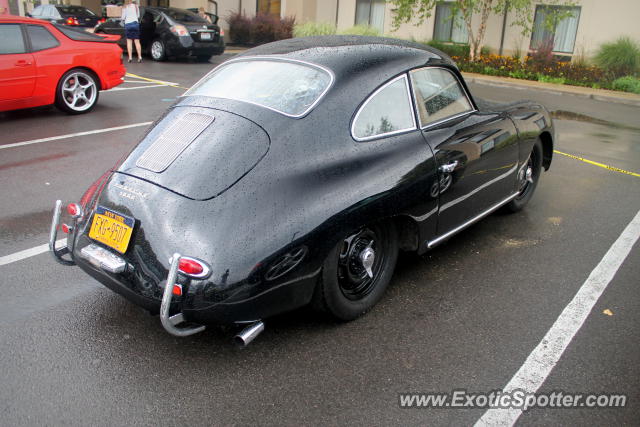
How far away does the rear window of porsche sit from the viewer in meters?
3.61

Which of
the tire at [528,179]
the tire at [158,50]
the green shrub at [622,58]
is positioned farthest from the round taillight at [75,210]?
the green shrub at [622,58]

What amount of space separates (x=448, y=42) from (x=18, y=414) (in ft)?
67.7

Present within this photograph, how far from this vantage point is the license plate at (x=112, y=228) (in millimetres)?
3188

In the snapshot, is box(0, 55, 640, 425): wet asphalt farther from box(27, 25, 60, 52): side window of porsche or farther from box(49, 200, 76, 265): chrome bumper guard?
box(27, 25, 60, 52): side window of porsche

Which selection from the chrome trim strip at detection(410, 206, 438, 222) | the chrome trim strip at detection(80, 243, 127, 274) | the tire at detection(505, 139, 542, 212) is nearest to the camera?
the chrome trim strip at detection(80, 243, 127, 274)

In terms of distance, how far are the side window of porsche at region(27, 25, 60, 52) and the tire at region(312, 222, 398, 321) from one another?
690 centimetres

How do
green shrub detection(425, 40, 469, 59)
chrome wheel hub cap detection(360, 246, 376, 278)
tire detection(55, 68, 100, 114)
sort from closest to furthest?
chrome wheel hub cap detection(360, 246, 376, 278), tire detection(55, 68, 100, 114), green shrub detection(425, 40, 469, 59)

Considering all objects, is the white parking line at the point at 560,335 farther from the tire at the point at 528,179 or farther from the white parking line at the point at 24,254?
the white parking line at the point at 24,254

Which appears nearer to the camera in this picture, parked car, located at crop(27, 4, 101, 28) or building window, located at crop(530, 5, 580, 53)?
building window, located at crop(530, 5, 580, 53)

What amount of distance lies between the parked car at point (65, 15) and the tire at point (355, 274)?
18.7m

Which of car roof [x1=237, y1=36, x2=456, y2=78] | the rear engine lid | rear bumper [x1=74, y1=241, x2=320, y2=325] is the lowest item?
rear bumper [x1=74, y1=241, x2=320, y2=325]

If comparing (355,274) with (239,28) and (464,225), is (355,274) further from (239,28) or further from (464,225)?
(239,28)

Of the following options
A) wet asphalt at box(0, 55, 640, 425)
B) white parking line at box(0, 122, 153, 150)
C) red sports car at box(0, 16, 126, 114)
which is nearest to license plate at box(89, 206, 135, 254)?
wet asphalt at box(0, 55, 640, 425)

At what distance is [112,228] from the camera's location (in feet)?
10.7
